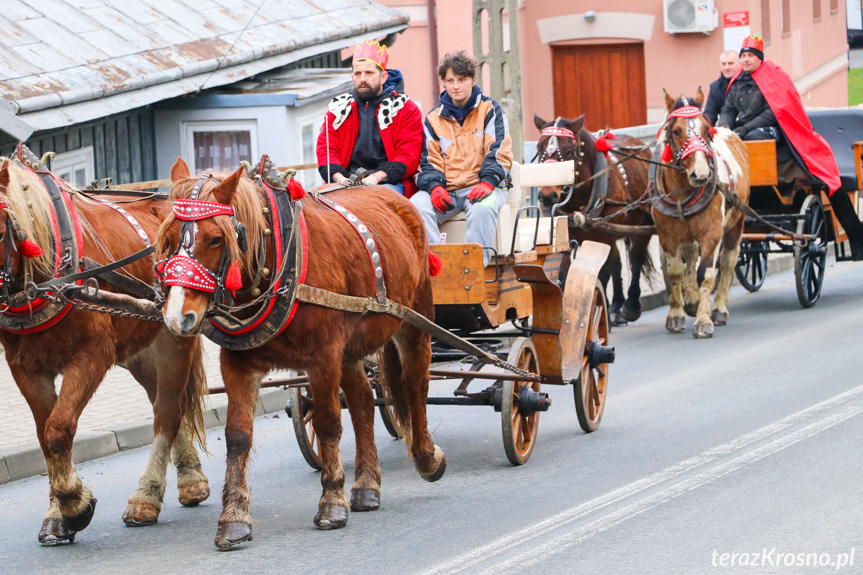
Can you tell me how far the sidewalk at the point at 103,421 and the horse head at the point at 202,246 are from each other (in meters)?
3.10

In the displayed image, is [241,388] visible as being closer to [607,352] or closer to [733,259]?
[607,352]

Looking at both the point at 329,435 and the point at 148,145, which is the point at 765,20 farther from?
the point at 329,435

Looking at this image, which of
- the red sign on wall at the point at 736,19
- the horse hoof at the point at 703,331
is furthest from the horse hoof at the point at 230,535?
the red sign on wall at the point at 736,19

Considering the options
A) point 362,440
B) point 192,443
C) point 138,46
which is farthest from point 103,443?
point 138,46

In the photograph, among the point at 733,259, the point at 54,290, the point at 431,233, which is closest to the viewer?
the point at 54,290

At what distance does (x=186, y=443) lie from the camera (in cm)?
734

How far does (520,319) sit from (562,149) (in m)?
4.15

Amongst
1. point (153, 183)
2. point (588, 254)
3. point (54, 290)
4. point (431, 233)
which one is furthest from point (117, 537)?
point (153, 183)

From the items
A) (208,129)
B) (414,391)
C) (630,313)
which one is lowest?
(630,313)

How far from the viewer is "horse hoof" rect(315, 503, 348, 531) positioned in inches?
256

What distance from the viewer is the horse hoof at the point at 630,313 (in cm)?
1387

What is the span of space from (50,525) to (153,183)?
6.49 metres

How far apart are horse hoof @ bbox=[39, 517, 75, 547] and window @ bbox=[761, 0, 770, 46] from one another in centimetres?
2395

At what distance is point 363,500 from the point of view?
272 inches
